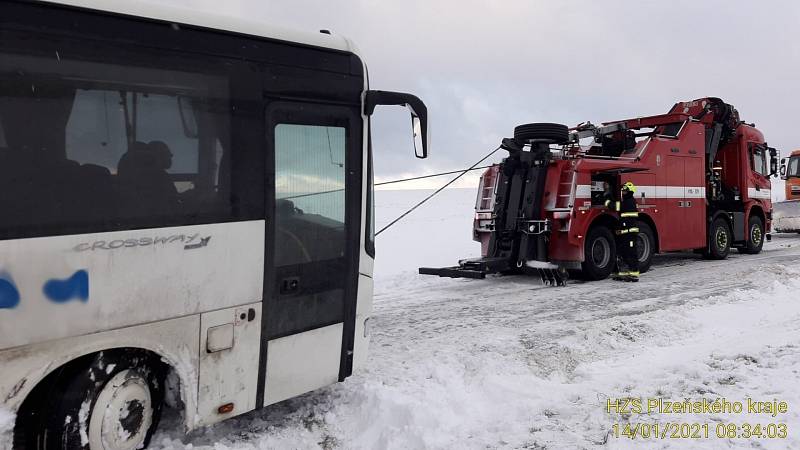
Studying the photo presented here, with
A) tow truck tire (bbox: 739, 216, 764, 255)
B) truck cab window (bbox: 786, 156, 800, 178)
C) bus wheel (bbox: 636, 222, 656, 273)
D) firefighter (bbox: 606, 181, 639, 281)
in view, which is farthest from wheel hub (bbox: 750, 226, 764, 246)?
truck cab window (bbox: 786, 156, 800, 178)

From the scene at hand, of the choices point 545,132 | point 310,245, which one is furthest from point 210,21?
point 545,132

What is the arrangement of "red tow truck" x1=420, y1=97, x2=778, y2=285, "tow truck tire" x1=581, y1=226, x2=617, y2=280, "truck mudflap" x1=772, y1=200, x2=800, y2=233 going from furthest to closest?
"truck mudflap" x1=772, y1=200, x2=800, y2=233, "tow truck tire" x1=581, y1=226, x2=617, y2=280, "red tow truck" x1=420, y1=97, x2=778, y2=285

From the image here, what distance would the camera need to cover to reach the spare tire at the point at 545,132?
9.84 meters

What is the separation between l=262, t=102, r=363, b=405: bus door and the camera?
12.4 feet

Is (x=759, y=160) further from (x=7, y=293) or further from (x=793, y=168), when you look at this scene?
(x=7, y=293)

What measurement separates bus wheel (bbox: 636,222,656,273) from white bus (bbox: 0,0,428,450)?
838 cm

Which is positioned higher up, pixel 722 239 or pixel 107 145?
pixel 107 145

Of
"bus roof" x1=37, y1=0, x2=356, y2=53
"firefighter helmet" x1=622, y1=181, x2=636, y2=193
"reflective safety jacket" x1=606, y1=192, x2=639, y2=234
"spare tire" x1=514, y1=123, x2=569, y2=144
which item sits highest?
"spare tire" x1=514, y1=123, x2=569, y2=144

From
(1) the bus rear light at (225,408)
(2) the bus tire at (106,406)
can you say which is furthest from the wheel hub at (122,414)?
(1) the bus rear light at (225,408)

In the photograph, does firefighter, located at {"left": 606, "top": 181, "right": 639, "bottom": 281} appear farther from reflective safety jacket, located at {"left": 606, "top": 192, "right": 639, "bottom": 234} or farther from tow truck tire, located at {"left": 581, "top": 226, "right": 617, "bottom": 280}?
tow truck tire, located at {"left": 581, "top": 226, "right": 617, "bottom": 280}

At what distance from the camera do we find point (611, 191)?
1047 cm

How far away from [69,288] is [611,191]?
31.5ft

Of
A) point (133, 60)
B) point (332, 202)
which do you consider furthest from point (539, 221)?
point (133, 60)

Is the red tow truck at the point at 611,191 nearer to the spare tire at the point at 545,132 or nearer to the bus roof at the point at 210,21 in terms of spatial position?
the spare tire at the point at 545,132
